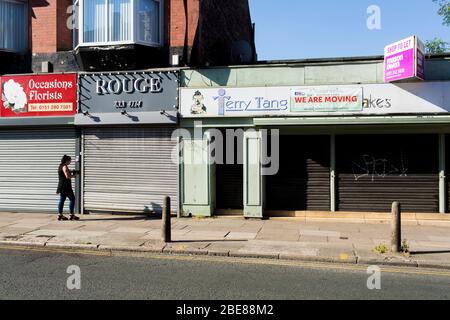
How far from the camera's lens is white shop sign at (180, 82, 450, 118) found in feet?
37.4

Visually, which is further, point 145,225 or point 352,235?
point 145,225

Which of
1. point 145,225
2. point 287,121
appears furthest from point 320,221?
point 145,225

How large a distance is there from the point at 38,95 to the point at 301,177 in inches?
322

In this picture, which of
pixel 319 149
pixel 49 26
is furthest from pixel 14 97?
pixel 319 149

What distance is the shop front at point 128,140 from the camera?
12.8 m

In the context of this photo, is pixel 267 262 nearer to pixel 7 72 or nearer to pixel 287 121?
pixel 287 121

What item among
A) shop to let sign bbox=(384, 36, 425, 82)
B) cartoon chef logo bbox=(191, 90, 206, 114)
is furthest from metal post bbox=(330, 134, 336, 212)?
cartoon chef logo bbox=(191, 90, 206, 114)

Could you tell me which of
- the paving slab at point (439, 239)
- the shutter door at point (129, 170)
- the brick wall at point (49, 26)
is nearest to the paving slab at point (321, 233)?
the paving slab at point (439, 239)

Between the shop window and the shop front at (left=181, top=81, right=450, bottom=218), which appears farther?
the shop window

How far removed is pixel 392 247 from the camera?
832 centimetres

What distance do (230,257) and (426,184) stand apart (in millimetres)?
6609

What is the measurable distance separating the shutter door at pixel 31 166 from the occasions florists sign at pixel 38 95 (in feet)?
1.90

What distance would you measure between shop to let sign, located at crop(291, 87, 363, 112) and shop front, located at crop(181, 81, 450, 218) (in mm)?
26

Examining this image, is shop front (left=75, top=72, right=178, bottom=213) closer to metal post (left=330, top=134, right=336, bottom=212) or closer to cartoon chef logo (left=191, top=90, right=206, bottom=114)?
cartoon chef logo (left=191, top=90, right=206, bottom=114)
